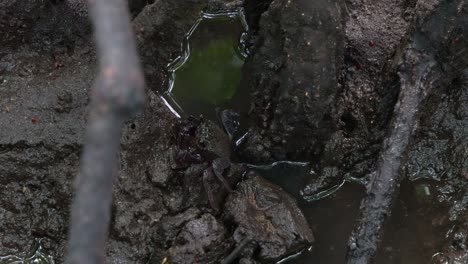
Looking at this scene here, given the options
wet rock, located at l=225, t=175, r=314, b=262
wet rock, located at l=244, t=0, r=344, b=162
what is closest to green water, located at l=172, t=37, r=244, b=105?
wet rock, located at l=244, t=0, r=344, b=162

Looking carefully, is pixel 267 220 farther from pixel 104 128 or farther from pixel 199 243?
pixel 104 128

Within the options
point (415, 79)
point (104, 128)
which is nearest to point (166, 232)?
point (415, 79)

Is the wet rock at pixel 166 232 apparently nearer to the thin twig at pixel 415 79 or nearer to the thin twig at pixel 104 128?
the thin twig at pixel 415 79

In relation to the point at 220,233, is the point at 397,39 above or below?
above

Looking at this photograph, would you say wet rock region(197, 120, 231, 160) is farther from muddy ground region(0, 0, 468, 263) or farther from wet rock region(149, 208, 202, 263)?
wet rock region(149, 208, 202, 263)

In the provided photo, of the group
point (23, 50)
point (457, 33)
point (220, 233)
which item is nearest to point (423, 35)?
point (457, 33)

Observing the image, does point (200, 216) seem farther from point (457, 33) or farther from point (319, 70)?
point (457, 33)
